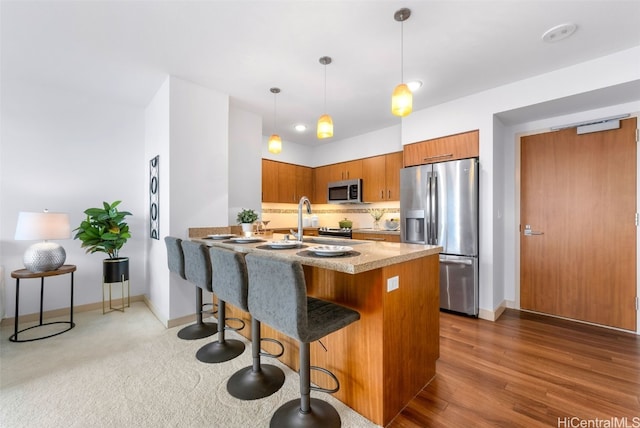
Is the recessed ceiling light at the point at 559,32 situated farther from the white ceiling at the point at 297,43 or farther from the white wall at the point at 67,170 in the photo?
the white wall at the point at 67,170

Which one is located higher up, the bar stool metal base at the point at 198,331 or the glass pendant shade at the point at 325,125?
the glass pendant shade at the point at 325,125

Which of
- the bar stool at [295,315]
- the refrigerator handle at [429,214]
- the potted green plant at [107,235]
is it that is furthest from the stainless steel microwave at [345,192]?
the bar stool at [295,315]

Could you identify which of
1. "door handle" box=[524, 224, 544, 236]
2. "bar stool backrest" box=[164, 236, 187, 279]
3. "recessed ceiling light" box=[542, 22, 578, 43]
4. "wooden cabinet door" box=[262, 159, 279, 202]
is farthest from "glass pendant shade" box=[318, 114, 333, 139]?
"door handle" box=[524, 224, 544, 236]

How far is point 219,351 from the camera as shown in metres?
2.30

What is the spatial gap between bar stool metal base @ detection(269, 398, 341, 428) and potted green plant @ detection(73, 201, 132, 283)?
272cm

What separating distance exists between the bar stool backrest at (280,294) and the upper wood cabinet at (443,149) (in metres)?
2.93

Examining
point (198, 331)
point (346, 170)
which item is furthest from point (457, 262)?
point (198, 331)

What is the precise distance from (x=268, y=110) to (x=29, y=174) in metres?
2.82

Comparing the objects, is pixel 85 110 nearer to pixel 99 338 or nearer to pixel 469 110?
pixel 99 338

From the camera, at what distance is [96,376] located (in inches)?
79.5

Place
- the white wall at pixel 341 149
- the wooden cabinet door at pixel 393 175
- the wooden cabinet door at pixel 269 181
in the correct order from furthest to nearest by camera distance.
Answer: the wooden cabinet door at pixel 269 181 → the white wall at pixel 341 149 → the wooden cabinet door at pixel 393 175

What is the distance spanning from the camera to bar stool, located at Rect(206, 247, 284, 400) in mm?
1701

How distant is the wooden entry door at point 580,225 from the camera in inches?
112

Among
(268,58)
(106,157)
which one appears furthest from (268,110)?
(106,157)
